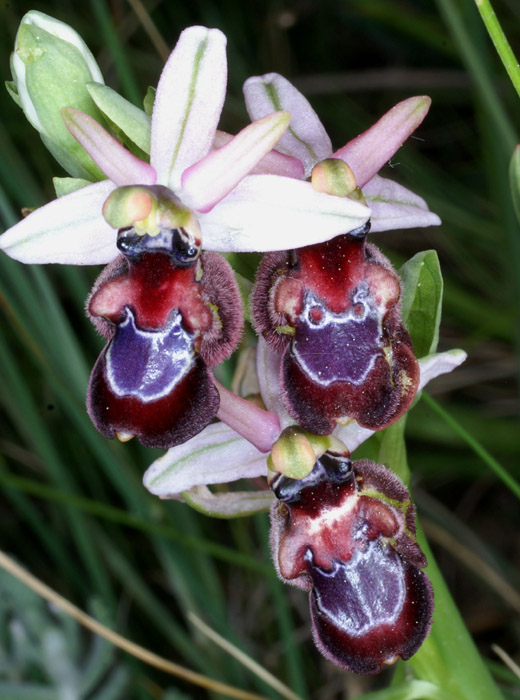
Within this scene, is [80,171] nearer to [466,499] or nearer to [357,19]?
[466,499]

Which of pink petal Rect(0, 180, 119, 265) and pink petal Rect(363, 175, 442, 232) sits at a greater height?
pink petal Rect(0, 180, 119, 265)

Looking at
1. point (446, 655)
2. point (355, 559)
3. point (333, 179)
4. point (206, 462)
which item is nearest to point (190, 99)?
point (333, 179)

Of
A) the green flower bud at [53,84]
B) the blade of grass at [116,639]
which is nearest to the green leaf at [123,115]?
the green flower bud at [53,84]

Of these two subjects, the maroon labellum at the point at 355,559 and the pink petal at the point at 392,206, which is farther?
the pink petal at the point at 392,206

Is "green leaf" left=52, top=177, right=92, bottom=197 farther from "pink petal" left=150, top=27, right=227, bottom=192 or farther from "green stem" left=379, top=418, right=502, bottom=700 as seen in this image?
"green stem" left=379, top=418, right=502, bottom=700

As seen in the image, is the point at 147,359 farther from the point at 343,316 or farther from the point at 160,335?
the point at 343,316

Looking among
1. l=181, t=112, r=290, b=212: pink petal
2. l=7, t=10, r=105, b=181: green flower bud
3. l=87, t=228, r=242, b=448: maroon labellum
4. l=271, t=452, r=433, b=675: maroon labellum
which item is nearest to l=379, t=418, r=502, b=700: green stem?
l=271, t=452, r=433, b=675: maroon labellum

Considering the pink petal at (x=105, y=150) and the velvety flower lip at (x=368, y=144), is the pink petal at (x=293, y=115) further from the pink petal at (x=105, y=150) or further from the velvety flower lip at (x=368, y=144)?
the pink petal at (x=105, y=150)
